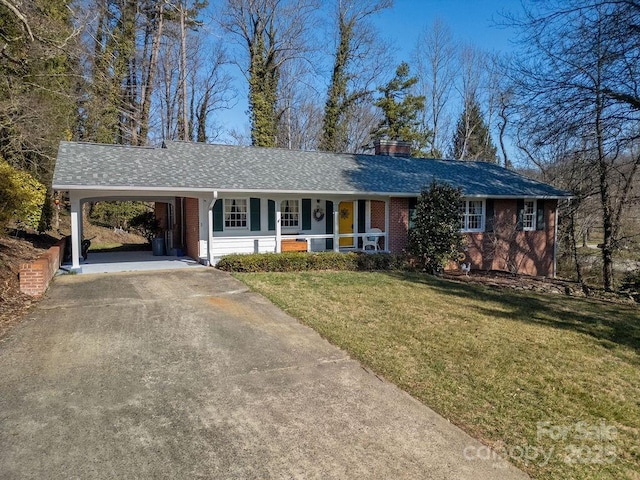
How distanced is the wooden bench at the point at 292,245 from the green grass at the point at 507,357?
11.6 feet

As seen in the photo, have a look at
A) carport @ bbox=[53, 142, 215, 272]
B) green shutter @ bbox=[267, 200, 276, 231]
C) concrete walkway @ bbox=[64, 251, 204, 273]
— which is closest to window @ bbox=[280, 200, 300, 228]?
green shutter @ bbox=[267, 200, 276, 231]

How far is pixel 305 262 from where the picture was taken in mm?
11984

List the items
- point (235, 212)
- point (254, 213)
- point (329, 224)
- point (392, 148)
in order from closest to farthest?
point (235, 212)
point (254, 213)
point (329, 224)
point (392, 148)

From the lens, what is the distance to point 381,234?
14250 millimetres

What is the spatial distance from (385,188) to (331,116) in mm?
16368

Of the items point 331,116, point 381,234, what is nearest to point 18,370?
point 381,234

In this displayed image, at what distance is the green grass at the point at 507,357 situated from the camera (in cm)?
341

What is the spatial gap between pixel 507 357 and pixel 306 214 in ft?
32.8

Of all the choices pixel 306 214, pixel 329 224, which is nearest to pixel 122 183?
pixel 306 214

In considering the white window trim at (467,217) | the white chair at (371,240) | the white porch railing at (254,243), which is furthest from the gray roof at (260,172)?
the white chair at (371,240)

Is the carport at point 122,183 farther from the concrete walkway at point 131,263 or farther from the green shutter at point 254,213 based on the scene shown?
the green shutter at point 254,213

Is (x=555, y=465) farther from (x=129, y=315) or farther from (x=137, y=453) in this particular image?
(x=129, y=315)

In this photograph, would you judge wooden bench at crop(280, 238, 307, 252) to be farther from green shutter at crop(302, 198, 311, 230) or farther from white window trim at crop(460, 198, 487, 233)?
white window trim at crop(460, 198, 487, 233)

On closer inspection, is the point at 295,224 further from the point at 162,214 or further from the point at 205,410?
the point at 205,410
